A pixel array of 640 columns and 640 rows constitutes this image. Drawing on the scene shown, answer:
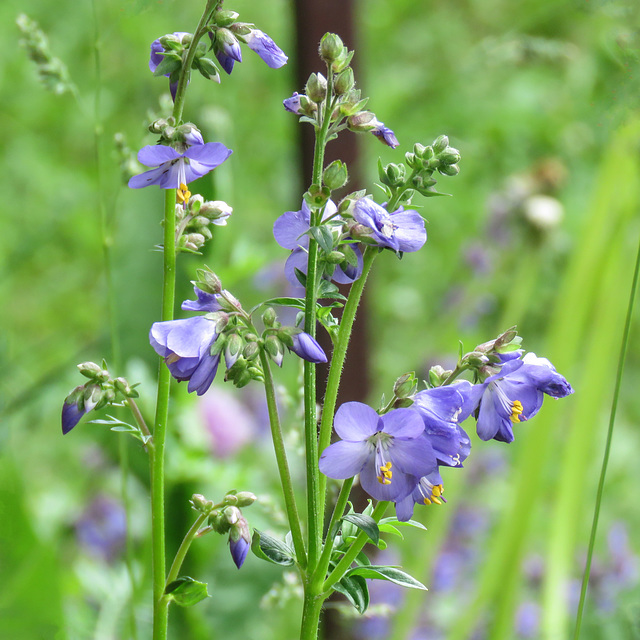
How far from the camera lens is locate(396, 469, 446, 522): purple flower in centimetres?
37

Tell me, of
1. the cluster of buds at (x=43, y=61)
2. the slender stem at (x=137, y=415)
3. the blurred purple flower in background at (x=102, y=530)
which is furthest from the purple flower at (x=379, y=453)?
the blurred purple flower in background at (x=102, y=530)

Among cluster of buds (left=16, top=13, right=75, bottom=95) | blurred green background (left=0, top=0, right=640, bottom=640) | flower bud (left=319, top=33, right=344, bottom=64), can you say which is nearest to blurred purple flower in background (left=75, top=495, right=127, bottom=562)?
blurred green background (left=0, top=0, right=640, bottom=640)

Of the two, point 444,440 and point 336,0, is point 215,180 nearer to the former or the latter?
point 336,0

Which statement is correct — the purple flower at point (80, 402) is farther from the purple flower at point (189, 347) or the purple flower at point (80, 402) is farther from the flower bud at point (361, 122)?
the flower bud at point (361, 122)

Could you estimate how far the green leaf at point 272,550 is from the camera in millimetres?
384

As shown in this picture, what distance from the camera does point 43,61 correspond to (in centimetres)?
60

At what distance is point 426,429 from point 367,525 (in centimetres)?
5

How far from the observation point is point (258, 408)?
5.20 feet

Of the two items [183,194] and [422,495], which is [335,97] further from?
[422,495]

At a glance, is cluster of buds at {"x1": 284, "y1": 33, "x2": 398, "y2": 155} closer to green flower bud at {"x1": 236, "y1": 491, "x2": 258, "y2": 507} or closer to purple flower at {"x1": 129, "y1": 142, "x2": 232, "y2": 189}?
purple flower at {"x1": 129, "y1": 142, "x2": 232, "y2": 189}

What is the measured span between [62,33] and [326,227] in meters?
1.78

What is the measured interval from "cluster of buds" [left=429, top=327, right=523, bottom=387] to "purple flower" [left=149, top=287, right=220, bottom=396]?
11cm

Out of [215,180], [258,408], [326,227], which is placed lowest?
[258,408]

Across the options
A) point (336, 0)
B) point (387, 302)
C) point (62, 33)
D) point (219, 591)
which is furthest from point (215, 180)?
point (62, 33)
